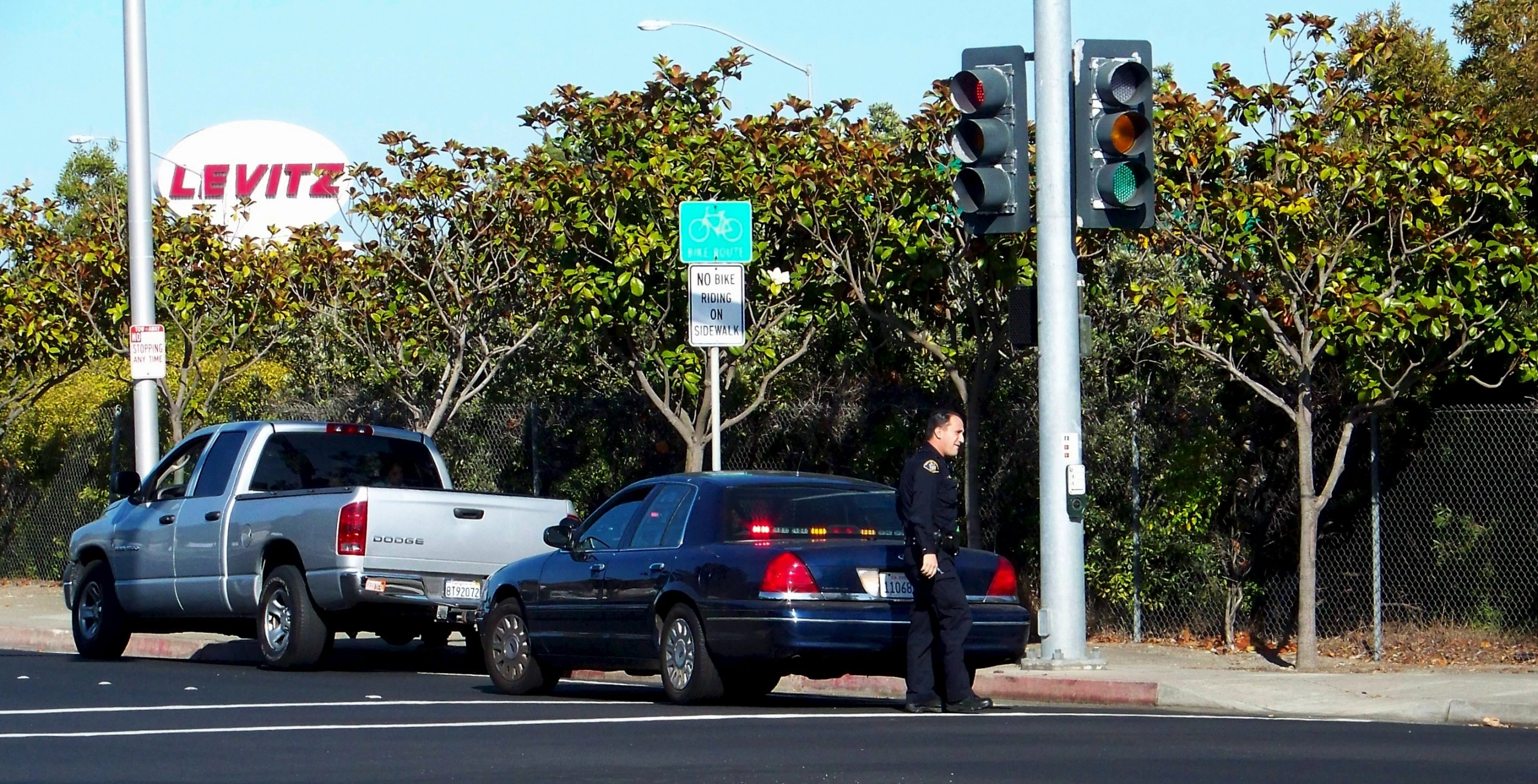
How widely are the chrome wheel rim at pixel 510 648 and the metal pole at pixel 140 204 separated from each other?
7.18m

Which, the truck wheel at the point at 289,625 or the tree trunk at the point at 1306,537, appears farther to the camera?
the truck wheel at the point at 289,625

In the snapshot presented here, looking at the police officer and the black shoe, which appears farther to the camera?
the black shoe

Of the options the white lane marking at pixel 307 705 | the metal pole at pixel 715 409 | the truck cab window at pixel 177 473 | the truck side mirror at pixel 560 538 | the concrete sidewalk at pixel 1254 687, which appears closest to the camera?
the concrete sidewalk at pixel 1254 687

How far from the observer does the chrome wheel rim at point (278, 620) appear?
49.0 feet

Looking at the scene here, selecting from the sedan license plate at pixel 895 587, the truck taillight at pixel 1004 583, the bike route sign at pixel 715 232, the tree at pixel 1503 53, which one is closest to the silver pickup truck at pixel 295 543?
the bike route sign at pixel 715 232

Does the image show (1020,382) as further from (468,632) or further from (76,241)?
(76,241)

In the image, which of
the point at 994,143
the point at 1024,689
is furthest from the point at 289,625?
the point at 994,143

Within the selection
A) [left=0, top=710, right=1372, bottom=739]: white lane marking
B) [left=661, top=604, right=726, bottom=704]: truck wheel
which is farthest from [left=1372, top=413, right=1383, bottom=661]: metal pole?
[left=661, top=604, right=726, bottom=704]: truck wheel

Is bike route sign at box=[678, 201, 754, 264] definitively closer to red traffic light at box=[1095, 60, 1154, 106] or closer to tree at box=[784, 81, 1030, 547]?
tree at box=[784, 81, 1030, 547]

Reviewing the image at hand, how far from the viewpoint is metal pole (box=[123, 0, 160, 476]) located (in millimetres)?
19469

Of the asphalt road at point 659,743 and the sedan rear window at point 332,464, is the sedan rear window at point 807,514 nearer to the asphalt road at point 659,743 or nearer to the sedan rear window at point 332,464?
the asphalt road at point 659,743

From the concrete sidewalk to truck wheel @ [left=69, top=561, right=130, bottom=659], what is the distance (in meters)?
3.97

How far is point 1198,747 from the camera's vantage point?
9523 millimetres

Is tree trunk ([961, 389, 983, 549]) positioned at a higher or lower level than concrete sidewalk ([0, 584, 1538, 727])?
higher
